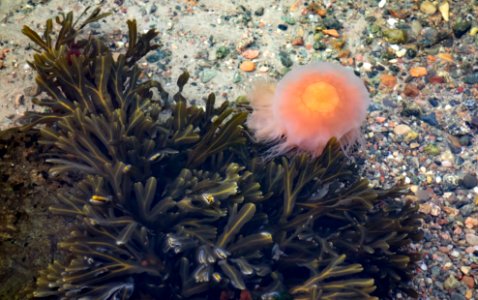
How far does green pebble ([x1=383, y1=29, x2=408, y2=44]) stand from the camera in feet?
16.4

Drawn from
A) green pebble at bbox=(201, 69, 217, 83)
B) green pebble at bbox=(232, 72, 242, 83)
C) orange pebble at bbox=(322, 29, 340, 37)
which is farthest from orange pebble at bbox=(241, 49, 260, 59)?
orange pebble at bbox=(322, 29, 340, 37)

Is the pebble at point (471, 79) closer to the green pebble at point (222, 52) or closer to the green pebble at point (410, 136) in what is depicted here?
the green pebble at point (410, 136)

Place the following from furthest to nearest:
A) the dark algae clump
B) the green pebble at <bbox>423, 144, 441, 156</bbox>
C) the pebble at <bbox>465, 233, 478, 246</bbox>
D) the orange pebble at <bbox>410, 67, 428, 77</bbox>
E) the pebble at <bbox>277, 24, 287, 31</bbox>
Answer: the pebble at <bbox>277, 24, 287, 31</bbox> < the orange pebble at <bbox>410, 67, 428, 77</bbox> < the green pebble at <bbox>423, 144, 441, 156</bbox> < the pebble at <bbox>465, 233, 478, 246</bbox> < the dark algae clump

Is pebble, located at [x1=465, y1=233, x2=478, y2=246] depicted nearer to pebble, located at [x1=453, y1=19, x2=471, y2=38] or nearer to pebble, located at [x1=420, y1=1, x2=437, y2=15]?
pebble, located at [x1=453, y1=19, x2=471, y2=38]

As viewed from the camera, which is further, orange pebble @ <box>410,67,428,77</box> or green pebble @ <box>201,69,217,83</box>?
orange pebble @ <box>410,67,428,77</box>

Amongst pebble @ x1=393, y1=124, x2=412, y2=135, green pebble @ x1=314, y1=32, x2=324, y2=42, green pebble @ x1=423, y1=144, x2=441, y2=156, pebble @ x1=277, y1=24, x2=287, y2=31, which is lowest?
green pebble @ x1=423, y1=144, x2=441, y2=156

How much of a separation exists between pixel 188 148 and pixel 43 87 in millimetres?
1278

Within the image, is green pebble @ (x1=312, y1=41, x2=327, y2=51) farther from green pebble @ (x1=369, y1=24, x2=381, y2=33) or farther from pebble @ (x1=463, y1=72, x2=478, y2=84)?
pebble @ (x1=463, y1=72, x2=478, y2=84)

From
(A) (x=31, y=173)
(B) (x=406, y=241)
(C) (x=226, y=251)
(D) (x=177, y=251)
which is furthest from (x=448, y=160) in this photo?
(A) (x=31, y=173)

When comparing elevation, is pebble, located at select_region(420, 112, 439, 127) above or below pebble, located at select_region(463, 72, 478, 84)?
below

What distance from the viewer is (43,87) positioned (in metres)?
3.81

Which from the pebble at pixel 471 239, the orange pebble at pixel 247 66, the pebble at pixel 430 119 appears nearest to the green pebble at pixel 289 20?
the orange pebble at pixel 247 66

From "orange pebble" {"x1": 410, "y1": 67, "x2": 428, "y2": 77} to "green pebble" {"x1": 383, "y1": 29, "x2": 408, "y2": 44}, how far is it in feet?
1.14

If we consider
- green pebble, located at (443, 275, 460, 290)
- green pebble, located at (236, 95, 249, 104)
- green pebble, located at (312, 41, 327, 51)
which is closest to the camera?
green pebble, located at (443, 275, 460, 290)
